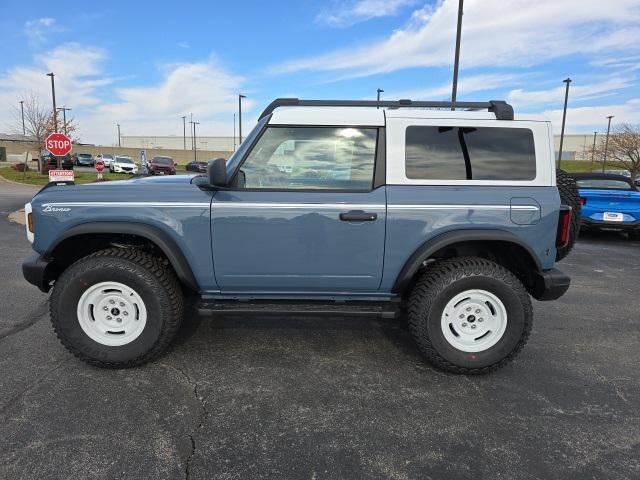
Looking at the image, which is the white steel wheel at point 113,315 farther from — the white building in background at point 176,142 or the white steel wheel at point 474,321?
the white building in background at point 176,142

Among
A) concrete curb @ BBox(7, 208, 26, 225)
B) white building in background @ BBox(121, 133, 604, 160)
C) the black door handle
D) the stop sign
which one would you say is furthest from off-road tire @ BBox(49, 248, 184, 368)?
white building in background @ BBox(121, 133, 604, 160)

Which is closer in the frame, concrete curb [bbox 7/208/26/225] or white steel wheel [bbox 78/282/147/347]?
white steel wheel [bbox 78/282/147/347]

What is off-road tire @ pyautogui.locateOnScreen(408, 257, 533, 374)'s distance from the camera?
3.31 metres

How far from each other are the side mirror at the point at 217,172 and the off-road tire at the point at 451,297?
1690mm

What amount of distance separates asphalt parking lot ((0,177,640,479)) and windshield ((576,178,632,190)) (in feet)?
20.6

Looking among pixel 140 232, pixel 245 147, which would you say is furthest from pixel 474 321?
pixel 140 232

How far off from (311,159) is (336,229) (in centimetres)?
59

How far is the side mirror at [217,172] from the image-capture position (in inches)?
122

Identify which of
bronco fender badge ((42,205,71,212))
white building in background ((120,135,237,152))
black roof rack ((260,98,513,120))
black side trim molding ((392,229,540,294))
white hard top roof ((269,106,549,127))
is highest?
white building in background ((120,135,237,152))

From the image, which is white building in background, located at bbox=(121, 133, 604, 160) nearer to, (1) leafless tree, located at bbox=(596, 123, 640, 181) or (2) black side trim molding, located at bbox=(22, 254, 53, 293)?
(1) leafless tree, located at bbox=(596, 123, 640, 181)

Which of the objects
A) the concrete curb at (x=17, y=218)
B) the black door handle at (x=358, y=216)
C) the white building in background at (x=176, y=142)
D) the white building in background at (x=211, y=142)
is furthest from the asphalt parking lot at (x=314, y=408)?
the white building in background at (x=176, y=142)

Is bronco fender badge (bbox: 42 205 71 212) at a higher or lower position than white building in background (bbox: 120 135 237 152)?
lower

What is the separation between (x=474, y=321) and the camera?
3.44 meters

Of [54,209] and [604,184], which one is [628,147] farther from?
[54,209]
